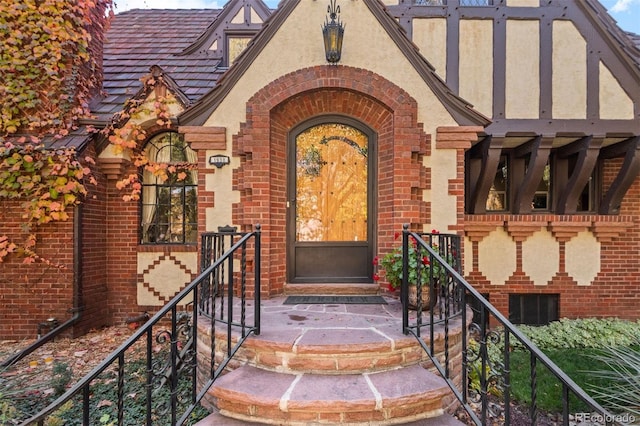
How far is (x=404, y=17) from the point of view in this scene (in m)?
5.59

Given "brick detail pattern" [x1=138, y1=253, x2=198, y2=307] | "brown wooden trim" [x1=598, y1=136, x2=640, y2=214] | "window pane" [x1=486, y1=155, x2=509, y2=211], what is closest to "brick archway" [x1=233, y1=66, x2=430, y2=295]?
"brick detail pattern" [x1=138, y1=253, x2=198, y2=307]

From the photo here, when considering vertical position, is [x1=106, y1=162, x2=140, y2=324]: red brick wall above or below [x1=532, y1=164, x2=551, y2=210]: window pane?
below

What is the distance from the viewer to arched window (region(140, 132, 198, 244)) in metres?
5.87

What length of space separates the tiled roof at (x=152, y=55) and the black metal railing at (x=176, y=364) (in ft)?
11.3

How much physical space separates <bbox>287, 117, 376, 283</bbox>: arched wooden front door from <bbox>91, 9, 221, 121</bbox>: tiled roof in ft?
7.06

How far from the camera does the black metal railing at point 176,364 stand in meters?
2.10

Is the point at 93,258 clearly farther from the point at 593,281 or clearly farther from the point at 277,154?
the point at 593,281

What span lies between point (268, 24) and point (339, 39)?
3.23 feet

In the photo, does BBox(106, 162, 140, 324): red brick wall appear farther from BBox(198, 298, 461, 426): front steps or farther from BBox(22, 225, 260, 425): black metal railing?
BBox(198, 298, 461, 426): front steps

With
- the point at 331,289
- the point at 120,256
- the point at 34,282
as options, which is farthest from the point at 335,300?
the point at 34,282

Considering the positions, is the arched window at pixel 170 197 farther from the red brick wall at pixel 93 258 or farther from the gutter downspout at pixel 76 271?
the gutter downspout at pixel 76 271

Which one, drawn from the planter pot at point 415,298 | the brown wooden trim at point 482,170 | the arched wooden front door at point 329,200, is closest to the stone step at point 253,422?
the planter pot at point 415,298

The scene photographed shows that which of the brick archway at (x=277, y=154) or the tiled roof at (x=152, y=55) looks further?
the tiled roof at (x=152, y=55)

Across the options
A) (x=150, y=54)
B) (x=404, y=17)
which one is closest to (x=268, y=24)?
(x=404, y=17)
